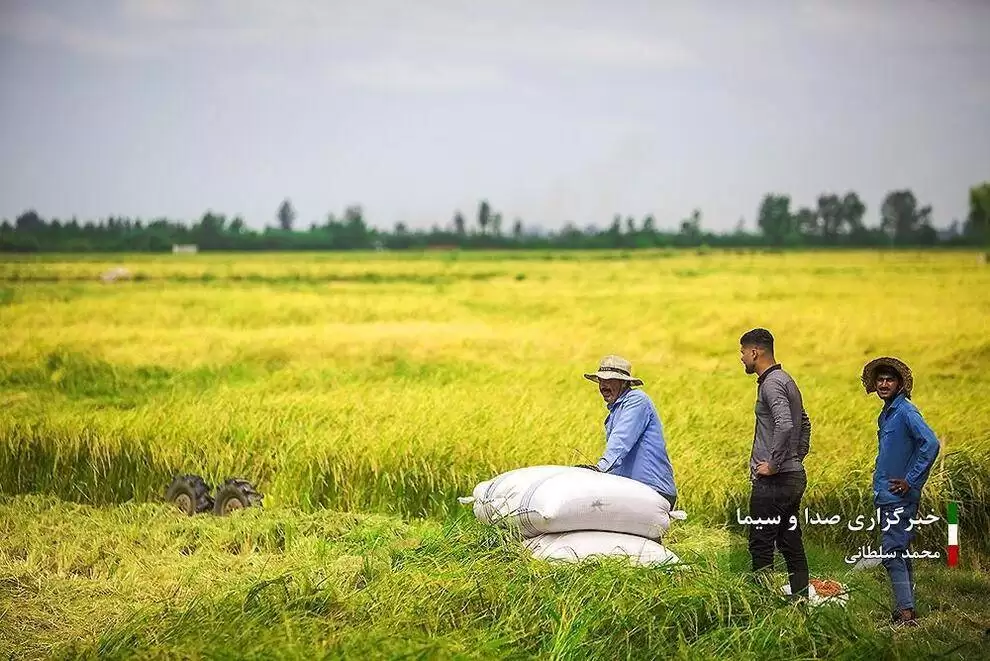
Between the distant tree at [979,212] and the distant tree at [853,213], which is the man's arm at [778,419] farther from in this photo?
the distant tree at [853,213]

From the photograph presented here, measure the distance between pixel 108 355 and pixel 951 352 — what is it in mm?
5842

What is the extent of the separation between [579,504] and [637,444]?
1.04ft

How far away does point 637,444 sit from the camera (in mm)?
4215

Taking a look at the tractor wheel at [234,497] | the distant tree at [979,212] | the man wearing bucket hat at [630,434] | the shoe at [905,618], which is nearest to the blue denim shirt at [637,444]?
the man wearing bucket hat at [630,434]

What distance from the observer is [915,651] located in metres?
3.55

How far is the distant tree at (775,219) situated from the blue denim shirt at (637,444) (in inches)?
333

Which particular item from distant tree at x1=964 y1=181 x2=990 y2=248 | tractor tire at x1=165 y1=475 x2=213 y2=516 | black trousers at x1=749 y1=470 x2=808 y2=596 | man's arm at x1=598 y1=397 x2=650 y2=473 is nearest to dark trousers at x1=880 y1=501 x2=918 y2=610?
black trousers at x1=749 y1=470 x2=808 y2=596

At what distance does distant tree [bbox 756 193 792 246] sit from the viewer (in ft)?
43.5

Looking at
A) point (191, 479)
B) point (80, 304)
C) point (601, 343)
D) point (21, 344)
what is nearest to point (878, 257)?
point (601, 343)

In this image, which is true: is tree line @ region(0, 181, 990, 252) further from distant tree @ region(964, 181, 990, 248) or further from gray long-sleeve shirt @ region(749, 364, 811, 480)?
gray long-sleeve shirt @ region(749, 364, 811, 480)

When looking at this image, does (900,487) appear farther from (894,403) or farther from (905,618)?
(905,618)

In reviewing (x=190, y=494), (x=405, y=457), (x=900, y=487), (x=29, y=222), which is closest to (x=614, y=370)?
(x=900, y=487)

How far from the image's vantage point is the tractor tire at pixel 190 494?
561 centimetres

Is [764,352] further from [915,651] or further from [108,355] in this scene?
[108,355]
